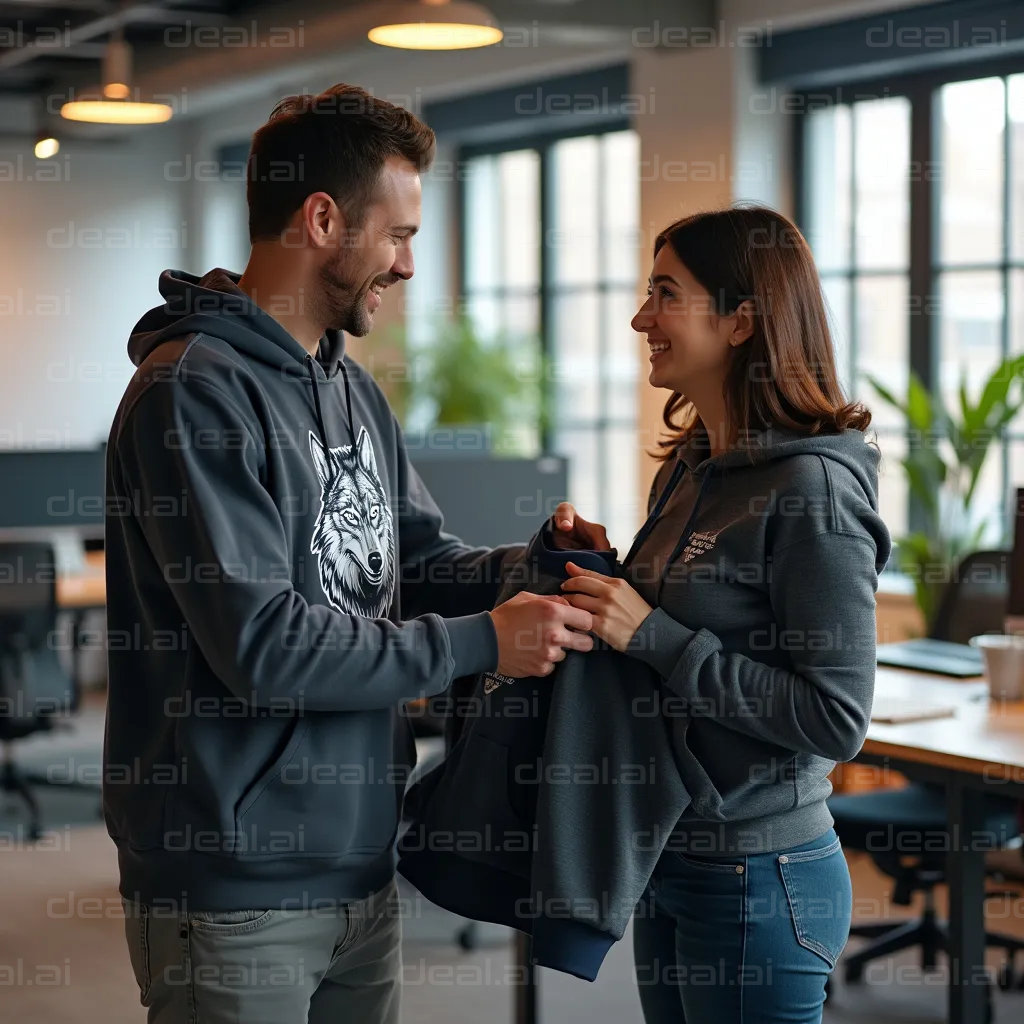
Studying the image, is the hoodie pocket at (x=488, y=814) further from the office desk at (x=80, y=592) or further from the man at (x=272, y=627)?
the office desk at (x=80, y=592)

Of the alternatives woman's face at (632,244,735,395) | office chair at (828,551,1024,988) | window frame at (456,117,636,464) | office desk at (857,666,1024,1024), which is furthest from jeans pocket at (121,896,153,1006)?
window frame at (456,117,636,464)

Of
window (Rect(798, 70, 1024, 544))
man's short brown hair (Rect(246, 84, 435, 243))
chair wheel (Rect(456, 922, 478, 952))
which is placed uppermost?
window (Rect(798, 70, 1024, 544))

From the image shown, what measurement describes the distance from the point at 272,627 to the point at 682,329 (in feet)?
2.29

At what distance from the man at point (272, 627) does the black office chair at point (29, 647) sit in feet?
11.0

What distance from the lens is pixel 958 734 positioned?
110 inches

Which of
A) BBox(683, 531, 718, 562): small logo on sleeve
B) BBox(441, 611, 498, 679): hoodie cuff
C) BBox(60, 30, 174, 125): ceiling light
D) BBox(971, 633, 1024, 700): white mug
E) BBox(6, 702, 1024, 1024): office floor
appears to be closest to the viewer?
BBox(441, 611, 498, 679): hoodie cuff

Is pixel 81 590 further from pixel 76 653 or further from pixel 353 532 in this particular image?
pixel 353 532

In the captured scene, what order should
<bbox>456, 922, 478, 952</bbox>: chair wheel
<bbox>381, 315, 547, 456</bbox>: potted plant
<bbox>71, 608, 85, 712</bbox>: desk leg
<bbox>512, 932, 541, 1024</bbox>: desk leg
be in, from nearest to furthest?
1. <bbox>512, 932, 541, 1024</bbox>: desk leg
2. <bbox>456, 922, 478, 952</bbox>: chair wheel
3. <bbox>71, 608, 85, 712</bbox>: desk leg
4. <bbox>381, 315, 547, 456</bbox>: potted plant

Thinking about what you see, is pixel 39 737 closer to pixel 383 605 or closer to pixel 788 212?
pixel 788 212

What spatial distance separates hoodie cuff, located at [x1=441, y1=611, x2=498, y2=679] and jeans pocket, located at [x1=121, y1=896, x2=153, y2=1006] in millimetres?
478

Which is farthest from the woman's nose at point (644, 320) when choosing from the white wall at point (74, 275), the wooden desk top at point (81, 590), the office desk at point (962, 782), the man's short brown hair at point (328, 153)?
the white wall at point (74, 275)

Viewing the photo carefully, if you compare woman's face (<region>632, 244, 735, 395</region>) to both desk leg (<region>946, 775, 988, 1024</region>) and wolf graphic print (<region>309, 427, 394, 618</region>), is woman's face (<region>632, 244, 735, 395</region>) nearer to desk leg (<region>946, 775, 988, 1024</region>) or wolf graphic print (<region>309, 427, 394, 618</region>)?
wolf graphic print (<region>309, 427, 394, 618</region>)

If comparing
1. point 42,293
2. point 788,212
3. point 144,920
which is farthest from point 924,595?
point 42,293

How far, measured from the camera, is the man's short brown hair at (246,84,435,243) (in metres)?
1.74
